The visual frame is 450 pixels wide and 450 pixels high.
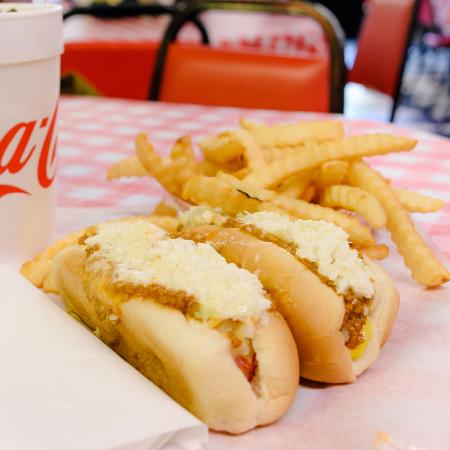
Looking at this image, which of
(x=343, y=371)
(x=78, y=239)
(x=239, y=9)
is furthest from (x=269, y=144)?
(x=239, y=9)

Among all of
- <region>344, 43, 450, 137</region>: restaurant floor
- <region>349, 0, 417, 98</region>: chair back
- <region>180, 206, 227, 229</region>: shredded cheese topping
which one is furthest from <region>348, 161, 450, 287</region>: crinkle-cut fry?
<region>344, 43, 450, 137</region>: restaurant floor

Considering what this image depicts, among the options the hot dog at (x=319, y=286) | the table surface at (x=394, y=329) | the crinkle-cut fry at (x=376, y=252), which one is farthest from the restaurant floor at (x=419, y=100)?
the hot dog at (x=319, y=286)

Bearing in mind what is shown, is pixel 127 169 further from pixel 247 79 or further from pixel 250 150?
pixel 247 79

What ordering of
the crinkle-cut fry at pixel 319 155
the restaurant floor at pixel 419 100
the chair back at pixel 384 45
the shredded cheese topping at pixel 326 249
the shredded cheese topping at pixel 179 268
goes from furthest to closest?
the restaurant floor at pixel 419 100, the chair back at pixel 384 45, the crinkle-cut fry at pixel 319 155, the shredded cheese topping at pixel 326 249, the shredded cheese topping at pixel 179 268

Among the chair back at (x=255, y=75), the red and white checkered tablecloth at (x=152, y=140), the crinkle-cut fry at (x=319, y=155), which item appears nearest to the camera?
the crinkle-cut fry at (x=319, y=155)

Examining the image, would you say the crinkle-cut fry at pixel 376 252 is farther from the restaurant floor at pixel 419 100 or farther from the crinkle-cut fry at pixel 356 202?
the restaurant floor at pixel 419 100

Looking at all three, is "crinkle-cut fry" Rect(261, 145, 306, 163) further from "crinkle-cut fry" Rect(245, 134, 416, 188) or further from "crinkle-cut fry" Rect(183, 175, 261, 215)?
"crinkle-cut fry" Rect(183, 175, 261, 215)
